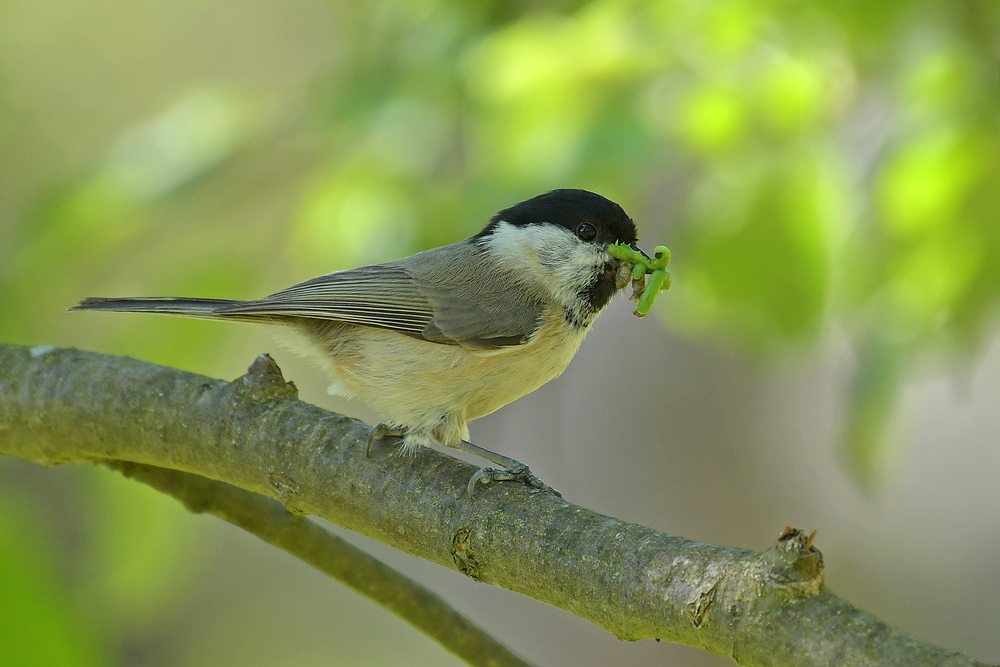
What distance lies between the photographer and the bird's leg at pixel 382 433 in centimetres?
175

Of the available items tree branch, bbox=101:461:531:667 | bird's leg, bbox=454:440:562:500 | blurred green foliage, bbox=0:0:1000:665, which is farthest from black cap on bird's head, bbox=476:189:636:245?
tree branch, bbox=101:461:531:667

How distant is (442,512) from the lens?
159cm

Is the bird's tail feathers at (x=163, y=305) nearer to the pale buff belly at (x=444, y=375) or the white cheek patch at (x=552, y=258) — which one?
the pale buff belly at (x=444, y=375)

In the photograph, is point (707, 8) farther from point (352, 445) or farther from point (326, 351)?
point (326, 351)

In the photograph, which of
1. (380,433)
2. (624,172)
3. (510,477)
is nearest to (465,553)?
(510,477)

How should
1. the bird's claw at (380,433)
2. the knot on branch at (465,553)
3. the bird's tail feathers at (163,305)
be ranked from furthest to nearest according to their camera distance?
the bird's tail feathers at (163,305), the bird's claw at (380,433), the knot on branch at (465,553)

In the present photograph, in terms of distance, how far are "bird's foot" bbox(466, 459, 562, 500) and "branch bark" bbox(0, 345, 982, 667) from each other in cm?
4

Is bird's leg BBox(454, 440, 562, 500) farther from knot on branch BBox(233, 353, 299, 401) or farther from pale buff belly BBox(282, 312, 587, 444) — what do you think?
knot on branch BBox(233, 353, 299, 401)

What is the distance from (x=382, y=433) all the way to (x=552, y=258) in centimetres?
90

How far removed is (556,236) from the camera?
2.59 m

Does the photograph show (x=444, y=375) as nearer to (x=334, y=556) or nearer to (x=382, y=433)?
(x=382, y=433)

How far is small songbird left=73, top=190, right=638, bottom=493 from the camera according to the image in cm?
229

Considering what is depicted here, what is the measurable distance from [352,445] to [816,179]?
1054mm

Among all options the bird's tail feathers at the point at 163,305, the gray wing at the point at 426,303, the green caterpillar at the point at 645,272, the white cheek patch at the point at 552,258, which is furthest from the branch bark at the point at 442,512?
the white cheek patch at the point at 552,258
